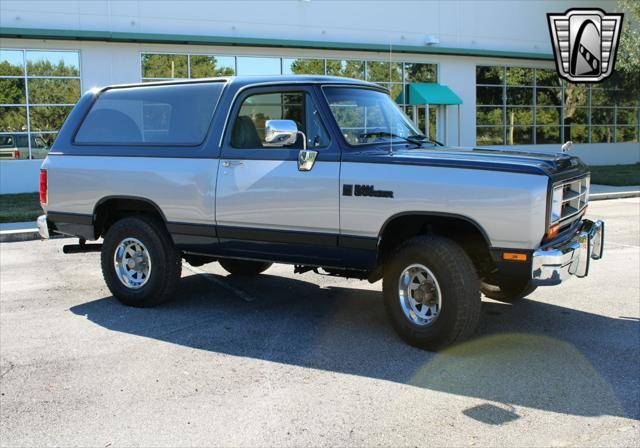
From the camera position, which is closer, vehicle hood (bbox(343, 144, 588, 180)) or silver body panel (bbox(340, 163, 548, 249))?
silver body panel (bbox(340, 163, 548, 249))

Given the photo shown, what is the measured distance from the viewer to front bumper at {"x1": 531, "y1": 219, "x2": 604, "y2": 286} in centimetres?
495

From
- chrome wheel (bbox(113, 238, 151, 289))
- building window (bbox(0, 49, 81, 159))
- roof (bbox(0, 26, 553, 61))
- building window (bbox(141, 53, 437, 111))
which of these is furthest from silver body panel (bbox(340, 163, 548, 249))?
building window (bbox(0, 49, 81, 159))

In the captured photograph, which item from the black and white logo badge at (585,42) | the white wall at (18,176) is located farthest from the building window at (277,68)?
the black and white logo badge at (585,42)

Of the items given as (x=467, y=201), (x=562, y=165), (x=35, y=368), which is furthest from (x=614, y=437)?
(x=35, y=368)

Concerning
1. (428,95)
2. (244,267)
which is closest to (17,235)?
(244,267)

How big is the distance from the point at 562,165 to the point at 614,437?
224 centimetres

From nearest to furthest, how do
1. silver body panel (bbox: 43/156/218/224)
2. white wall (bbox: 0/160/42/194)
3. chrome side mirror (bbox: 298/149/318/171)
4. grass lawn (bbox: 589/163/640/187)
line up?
chrome side mirror (bbox: 298/149/318/171) < silver body panel (bbox: 43/156/218/224) < white wall (bbox: 0/160/42/194) < grass lawn (bbox: 589/163/640/187)

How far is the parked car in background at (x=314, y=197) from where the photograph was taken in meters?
5.09

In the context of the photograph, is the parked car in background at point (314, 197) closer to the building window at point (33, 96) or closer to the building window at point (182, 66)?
the building window at point (33, 96)

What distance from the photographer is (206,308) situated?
683 centimetres

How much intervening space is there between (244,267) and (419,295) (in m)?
3.15

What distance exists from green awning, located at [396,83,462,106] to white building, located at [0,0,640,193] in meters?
0.49

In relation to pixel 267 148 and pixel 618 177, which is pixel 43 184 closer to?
pixel 267 148

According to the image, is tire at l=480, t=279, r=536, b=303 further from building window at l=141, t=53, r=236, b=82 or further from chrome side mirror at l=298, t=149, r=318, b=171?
building window at l=141, t=53, r=236, b=82
